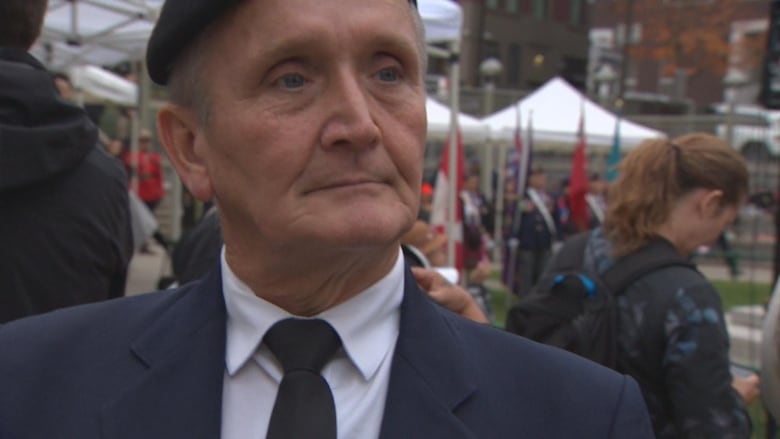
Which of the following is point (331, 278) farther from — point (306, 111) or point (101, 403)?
point (101, 403)

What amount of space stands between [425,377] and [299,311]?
217 millimetres

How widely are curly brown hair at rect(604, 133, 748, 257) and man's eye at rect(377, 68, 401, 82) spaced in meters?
1.78

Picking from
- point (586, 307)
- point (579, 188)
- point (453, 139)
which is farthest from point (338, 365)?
point (579, 188)

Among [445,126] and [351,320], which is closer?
[351,320]

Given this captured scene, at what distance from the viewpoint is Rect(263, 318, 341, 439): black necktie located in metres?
1.13

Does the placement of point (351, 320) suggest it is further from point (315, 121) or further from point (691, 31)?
point (691, 31)

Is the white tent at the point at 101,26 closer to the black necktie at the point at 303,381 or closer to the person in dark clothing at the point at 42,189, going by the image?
the person in dark clothing at the point at 42,189

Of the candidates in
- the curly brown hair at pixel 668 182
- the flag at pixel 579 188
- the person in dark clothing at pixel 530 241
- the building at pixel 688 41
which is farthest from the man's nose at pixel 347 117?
the building at pixel 688 41

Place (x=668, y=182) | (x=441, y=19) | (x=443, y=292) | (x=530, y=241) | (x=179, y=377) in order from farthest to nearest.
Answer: (x=530, y=241)
(x=441, y=19)
(x=668, y=182)
(x=443, y=292)
(x=179, y=377)

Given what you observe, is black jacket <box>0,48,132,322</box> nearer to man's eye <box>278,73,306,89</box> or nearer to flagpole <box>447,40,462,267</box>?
man's eye <box>278,73,306,89</box>

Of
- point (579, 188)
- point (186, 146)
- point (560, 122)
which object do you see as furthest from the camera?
point (560, 122)

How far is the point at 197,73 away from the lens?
1258 millimetres

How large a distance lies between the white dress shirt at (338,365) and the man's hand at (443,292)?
83cm

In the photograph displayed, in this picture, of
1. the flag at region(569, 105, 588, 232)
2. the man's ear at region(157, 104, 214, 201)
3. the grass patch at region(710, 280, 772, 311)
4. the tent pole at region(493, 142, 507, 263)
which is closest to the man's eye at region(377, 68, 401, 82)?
the man's ear at region(157, 104, 214, 201)
